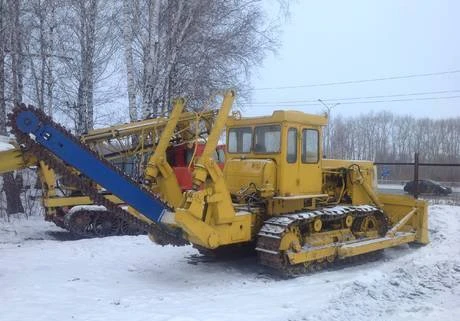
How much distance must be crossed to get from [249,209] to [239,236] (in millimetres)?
530

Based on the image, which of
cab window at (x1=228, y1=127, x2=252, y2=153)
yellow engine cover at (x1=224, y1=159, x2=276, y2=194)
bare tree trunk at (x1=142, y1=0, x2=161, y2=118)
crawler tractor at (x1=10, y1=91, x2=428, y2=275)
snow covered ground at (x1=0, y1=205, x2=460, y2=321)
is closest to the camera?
snow covered ground at (x1=0, y1=205, x2=460, y2=321)

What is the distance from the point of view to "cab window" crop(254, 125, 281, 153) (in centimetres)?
909

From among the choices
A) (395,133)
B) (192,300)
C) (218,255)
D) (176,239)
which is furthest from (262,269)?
(395,133)

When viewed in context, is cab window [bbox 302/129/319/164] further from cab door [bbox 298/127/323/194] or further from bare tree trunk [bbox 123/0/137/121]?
bare tree trunk [bbox 123/0/137/121]

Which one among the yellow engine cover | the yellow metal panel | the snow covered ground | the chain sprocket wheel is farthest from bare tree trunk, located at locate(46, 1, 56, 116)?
the yellow metal panel

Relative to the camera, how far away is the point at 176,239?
8.32 m

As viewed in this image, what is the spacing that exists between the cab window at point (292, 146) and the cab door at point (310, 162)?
0.12m

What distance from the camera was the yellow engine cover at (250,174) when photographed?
29.2 ft

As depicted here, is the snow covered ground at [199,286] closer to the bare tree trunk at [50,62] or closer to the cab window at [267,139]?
the cab window at [267,139]

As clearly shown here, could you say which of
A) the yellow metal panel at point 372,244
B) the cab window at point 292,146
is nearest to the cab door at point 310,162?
the cab window at point 292,146

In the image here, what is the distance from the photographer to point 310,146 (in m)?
9.48

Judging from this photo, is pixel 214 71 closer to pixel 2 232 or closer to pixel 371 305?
pixel 2 232

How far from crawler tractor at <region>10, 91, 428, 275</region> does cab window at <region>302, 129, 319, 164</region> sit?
0.06ft

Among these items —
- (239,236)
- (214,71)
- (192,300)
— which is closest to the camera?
(192,300)
